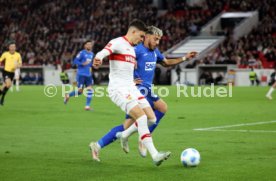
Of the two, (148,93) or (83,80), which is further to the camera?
(83,80)

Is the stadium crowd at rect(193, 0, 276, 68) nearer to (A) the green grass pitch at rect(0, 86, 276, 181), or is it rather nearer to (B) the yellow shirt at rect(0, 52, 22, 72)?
(B) the yellow shirt at rect(0, 52, 22, 72)

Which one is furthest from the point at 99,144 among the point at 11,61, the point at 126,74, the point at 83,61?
the point at 11,61

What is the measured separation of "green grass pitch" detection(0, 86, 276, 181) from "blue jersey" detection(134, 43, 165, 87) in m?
1.39

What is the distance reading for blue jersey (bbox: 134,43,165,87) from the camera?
1164 cm

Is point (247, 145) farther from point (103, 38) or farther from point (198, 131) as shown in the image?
point (103, 38)

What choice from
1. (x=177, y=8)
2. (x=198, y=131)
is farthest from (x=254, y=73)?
Answer: (x=198, y=131)

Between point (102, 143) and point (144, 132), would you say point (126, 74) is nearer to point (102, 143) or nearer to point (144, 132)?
point (144, 132)

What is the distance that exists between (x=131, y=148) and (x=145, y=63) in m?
1.65

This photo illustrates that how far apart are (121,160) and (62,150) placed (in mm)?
1707

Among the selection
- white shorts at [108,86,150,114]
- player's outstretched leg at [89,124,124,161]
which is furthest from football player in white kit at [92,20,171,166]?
player's outstretched leg at [89,124,124,161]

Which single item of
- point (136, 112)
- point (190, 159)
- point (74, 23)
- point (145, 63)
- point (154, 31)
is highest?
point (74, 23)

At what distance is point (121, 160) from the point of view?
10336mm

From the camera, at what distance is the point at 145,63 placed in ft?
38.4

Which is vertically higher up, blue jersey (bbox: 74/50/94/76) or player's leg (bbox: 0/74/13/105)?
blue jersey (bbox: 74/50/94/76)
